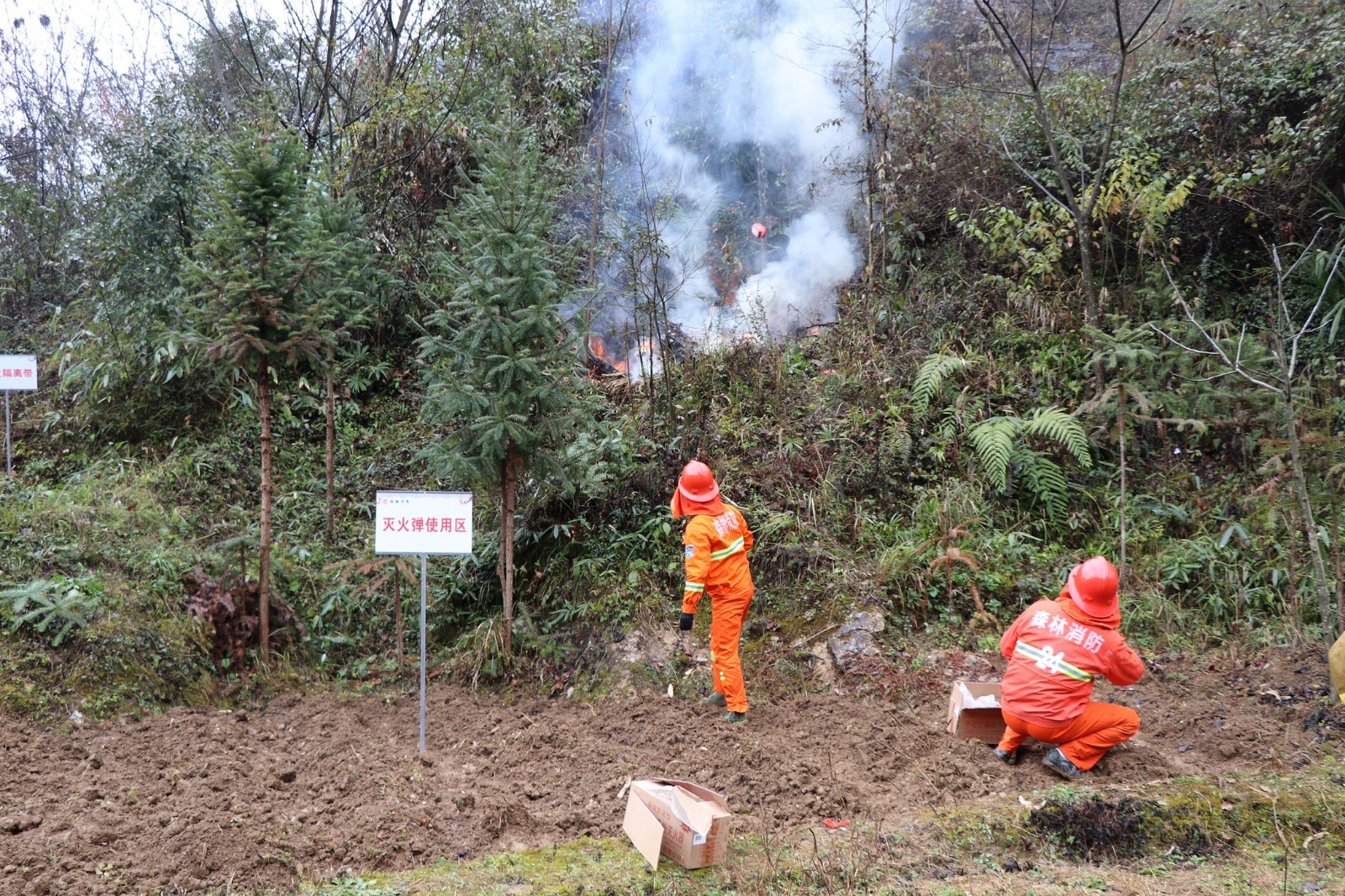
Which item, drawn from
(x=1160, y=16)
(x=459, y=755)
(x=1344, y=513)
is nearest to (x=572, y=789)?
(x=459, y=755)

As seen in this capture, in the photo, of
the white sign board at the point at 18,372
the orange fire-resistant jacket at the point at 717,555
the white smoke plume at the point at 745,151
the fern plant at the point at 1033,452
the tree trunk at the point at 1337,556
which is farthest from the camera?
the white smoke plume at the point at 745,151

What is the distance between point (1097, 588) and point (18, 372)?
1024cm

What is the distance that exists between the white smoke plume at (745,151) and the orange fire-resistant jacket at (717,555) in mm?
5109

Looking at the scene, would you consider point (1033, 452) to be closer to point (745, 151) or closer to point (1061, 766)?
point (1061, 766)

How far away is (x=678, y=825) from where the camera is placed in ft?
14.6

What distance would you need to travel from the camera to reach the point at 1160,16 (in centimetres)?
1396

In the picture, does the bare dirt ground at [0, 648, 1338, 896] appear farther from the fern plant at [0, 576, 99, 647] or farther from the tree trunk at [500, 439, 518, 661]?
the fern plant at [0, 576, 99, 647]

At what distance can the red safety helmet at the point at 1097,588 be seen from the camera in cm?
527

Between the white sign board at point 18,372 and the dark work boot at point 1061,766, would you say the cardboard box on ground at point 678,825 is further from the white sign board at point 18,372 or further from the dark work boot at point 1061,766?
the white sign board at point 18,372

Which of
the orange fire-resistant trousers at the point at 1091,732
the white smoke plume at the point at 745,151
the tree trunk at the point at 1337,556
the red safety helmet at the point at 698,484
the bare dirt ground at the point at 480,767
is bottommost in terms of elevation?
the bare dirt ground at the point at 480,767

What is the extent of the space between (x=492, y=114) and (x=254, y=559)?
711 cm

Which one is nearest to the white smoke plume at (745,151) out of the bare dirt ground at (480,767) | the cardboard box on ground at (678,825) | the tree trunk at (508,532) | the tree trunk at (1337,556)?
the tree trunk at (508,532)

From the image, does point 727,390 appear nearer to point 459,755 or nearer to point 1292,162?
point 459,755

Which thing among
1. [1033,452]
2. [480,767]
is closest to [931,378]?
[1033,452]
